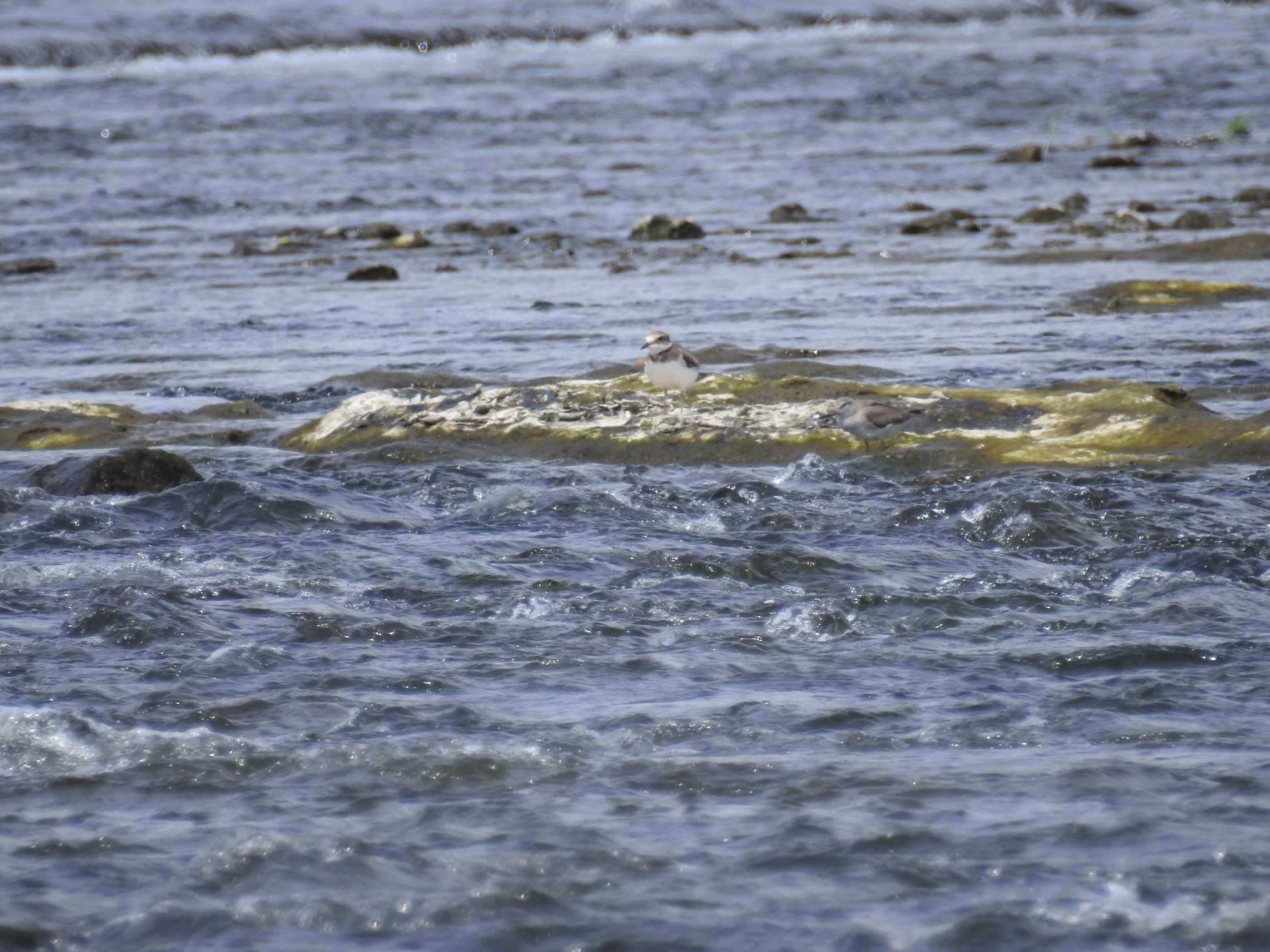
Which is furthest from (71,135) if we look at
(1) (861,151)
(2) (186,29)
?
(2) (186,29)

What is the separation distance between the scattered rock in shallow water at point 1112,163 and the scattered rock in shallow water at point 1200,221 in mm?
7121

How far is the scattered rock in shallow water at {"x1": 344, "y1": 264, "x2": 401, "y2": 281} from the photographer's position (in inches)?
749

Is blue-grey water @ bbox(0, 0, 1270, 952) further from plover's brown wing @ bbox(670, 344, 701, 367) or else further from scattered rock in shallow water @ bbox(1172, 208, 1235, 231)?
plover's brown wing @ bbox(670, 344, 701, 367)

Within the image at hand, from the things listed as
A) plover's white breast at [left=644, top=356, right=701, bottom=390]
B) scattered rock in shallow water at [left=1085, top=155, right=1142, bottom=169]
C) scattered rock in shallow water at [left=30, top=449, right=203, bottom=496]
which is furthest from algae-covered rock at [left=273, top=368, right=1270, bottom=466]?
scattered rock in shallow water at [left=1085, top=155, right=1142, bottom=169]

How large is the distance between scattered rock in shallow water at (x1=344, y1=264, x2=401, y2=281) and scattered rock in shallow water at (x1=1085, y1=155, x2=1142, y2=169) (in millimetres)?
12583

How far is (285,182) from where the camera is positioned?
2873cm

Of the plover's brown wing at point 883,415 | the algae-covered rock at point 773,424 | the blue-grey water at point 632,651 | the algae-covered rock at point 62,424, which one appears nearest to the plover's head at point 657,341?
the algae-covered rock at point 773,424

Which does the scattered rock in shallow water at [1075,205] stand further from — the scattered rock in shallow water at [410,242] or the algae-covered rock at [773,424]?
the algae-covered rock at [773,424]

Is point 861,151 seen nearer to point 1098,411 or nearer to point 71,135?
point 71,135

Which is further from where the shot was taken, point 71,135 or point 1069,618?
point 71,135

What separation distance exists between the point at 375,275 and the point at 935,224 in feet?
22.4

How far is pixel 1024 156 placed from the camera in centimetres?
2791

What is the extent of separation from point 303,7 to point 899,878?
57.3 m

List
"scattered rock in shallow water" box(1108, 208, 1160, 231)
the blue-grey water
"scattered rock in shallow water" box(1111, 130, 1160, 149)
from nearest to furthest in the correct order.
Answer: the blue-grey water, "scattered rock in shallow water" box(1108, 208, 1160, 231), "scattered rock in shallow water" box(1111, 130, 1160, 149)
